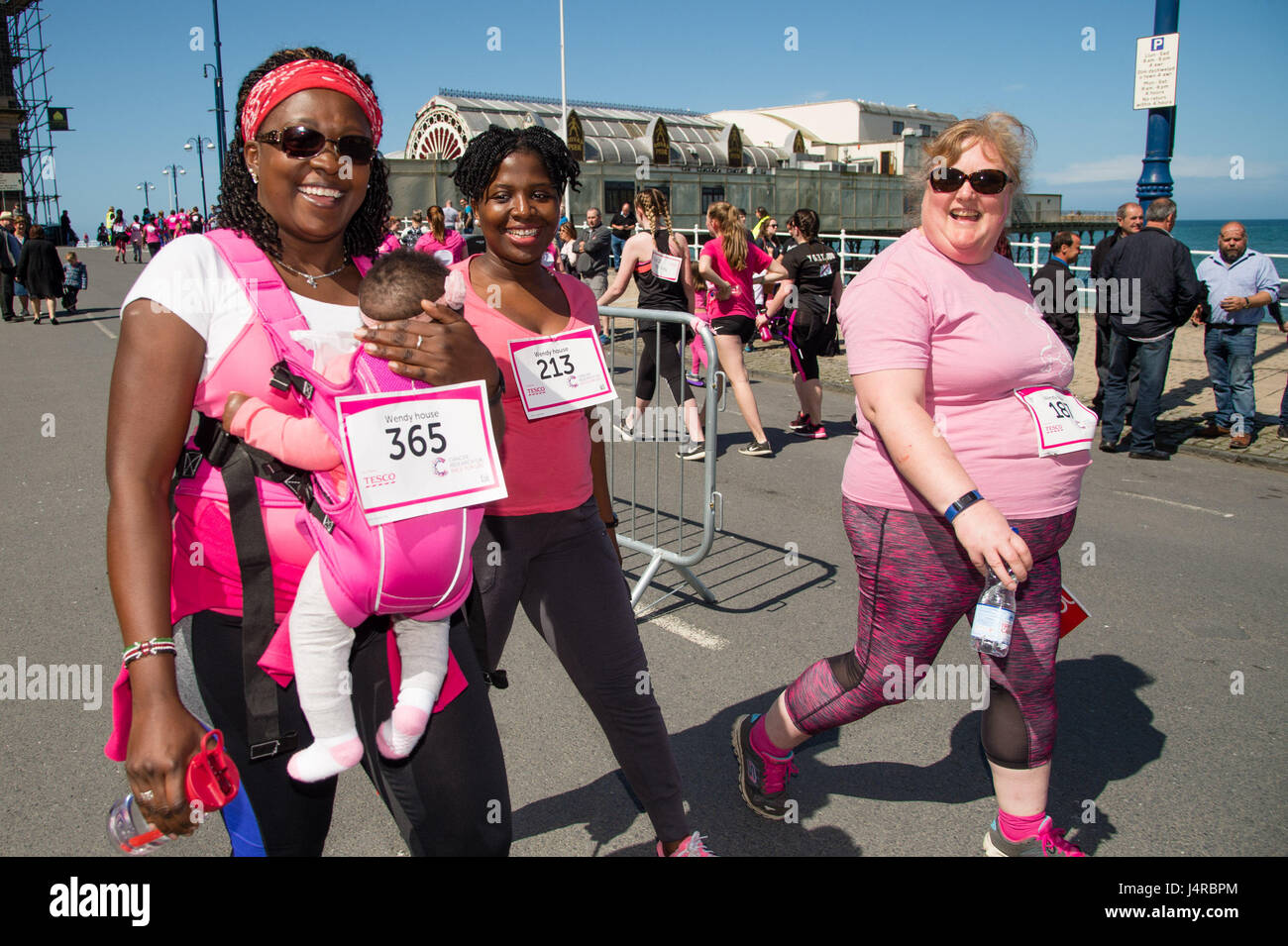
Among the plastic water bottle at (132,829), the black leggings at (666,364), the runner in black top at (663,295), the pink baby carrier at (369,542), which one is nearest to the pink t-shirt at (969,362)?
the pink baby carrier at (369,542)

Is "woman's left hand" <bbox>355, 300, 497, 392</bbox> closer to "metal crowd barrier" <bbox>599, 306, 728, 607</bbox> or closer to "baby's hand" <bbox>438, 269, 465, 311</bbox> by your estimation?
"baby's hand" <bbox>438, 269, 465, 311</bbox>

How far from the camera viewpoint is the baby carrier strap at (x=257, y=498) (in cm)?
166

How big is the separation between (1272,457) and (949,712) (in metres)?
5.84

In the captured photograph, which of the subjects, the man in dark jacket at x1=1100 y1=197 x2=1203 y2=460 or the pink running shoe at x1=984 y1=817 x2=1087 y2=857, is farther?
the man in dark jacket at x1=1100 y1=197 x2=1203 y2=460

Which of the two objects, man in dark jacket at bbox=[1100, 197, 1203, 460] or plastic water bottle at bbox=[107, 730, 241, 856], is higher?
man in dark jacket at bbox=[1100, 197, 1203, 460]

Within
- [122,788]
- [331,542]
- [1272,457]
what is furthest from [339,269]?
[1272,457]

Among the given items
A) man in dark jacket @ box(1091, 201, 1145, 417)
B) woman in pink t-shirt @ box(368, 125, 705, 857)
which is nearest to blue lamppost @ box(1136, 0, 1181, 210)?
man in dark jacket @ box(1091, 201, 1145, 417)

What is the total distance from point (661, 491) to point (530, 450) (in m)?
4.45

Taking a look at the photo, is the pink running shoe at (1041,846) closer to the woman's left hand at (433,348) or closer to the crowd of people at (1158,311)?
the woman's left hand at (433,348)

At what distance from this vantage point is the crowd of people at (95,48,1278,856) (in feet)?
5.37

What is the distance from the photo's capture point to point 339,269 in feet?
6.53

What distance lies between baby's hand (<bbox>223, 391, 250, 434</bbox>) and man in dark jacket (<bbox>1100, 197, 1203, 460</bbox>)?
326 inches

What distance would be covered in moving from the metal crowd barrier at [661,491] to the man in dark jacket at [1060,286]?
3318mm

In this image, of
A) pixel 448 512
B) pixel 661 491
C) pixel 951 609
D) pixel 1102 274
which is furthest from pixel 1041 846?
pixel 1102 274
